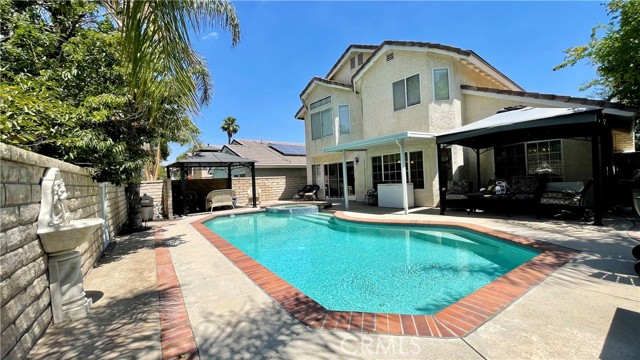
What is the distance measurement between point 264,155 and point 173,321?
76.6ft

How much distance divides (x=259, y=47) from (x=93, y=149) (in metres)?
7.46

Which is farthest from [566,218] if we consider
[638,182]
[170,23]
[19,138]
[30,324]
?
[19,138]

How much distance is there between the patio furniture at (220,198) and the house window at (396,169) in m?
8.56

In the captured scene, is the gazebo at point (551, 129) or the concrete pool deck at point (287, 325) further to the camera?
the gazebo at point (551, 129)

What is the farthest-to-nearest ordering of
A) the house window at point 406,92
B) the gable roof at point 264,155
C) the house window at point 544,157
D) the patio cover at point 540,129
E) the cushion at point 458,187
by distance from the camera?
the gable roof at point 264,155 → the house window at point 406,92 → the cushion at point 458,187 → the house window at point 544,157 → the patio cover at point 540,129

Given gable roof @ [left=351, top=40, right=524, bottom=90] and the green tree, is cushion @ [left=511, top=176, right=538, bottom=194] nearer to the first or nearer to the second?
the green tree

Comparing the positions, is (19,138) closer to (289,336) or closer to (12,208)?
(12,208)

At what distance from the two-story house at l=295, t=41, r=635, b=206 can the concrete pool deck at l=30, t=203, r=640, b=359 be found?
24.5 feet

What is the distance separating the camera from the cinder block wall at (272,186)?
1988cm

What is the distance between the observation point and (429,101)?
12344 mm

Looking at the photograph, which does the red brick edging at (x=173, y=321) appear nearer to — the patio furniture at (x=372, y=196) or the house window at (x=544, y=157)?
the patio furniture at (x=372, y=196)

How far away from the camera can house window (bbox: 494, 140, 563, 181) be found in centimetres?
1091

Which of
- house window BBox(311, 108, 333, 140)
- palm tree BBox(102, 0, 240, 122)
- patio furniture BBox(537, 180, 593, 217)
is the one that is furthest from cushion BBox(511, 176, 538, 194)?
palm tree BBox(102, 0, 240, 122)

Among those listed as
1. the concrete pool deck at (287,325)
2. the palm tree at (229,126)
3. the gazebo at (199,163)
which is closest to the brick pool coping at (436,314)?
the concrete pool deck at (287,325)
